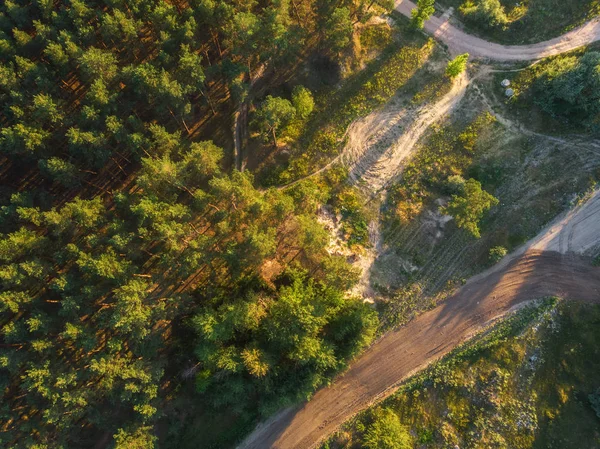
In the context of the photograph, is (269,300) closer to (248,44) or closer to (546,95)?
(248,44)

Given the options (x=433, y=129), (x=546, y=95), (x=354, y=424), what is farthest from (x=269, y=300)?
(x=546, y=95)

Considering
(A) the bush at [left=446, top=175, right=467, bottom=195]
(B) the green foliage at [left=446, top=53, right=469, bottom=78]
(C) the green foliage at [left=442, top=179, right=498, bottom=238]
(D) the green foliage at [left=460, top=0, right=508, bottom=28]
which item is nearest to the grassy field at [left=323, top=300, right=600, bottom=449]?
(C) the green foliage at [left=442, top=179, right=498, bottom=238]

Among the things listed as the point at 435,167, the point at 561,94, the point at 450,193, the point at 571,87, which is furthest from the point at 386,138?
the point at 571,87

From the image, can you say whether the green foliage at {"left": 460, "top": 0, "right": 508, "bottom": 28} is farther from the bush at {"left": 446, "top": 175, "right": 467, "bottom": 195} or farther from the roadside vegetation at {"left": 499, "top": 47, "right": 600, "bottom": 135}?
the bush at {"left": 446, "top": 175, "right": 467, "bottom": 195}

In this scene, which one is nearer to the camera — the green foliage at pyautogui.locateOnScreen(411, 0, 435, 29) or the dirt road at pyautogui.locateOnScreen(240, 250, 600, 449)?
the dirt road at pyautogui.locateOnScreen(240, 250, 600, 449)

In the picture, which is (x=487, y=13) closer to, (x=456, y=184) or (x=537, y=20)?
(x=537, y=20)

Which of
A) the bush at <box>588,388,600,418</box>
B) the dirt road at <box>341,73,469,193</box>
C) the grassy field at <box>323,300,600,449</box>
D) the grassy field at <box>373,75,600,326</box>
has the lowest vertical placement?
the bush at <box>588,388,600,418</box>

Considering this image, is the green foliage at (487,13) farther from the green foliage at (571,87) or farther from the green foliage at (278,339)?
the green foliage at (278,339)
